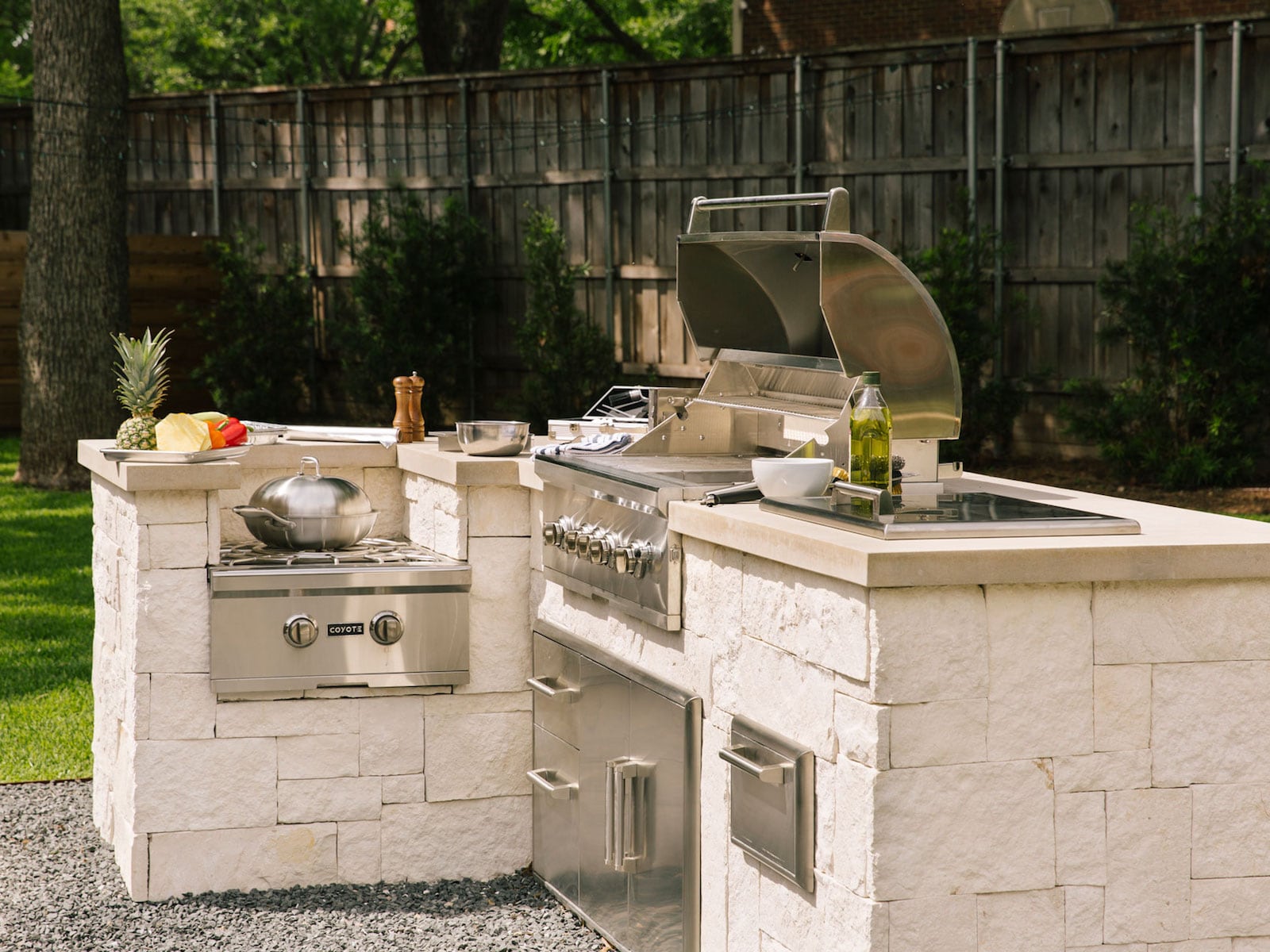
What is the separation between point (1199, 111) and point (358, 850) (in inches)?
263

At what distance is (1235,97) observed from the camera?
8.56 m

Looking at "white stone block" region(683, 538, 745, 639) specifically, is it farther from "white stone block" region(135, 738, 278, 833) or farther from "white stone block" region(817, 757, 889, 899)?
"white stone block" region(135, 738, 278, 833)

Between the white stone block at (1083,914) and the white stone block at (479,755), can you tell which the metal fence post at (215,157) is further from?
the white stone block at (1083,914)

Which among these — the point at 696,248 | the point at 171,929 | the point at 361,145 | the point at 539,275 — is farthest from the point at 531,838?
the point at 361,145

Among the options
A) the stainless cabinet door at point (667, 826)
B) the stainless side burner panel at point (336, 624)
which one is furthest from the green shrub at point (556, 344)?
the stainless cabinet door at point (667, 826)

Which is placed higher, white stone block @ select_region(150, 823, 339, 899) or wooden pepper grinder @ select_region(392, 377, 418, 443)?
wooden pepper grinder @ select_region(392, 377, 418, 443)

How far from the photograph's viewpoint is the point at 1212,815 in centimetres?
281

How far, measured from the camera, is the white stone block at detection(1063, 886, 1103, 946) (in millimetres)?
2777

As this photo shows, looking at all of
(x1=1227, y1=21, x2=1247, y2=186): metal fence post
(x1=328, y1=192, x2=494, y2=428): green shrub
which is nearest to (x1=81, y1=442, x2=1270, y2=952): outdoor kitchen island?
(x1=1227, y1=21, x2=1247, y2=186): metal fence post

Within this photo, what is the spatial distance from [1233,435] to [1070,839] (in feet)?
20.7

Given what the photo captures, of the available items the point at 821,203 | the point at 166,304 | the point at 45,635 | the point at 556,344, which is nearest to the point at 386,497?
the point at 821,203

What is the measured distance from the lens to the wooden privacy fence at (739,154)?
9000mm

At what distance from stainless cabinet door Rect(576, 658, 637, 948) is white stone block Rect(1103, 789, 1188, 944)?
48.9 inches

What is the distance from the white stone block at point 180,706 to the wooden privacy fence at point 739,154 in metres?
6.56
